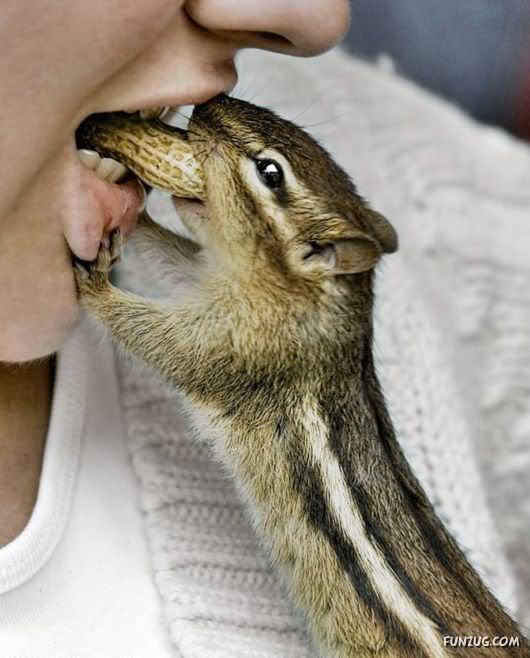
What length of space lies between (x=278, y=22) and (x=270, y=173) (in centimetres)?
17

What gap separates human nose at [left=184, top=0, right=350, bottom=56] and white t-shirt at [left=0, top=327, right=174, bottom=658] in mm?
367

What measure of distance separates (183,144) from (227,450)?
289mm

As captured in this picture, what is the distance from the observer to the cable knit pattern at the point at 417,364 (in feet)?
3.32

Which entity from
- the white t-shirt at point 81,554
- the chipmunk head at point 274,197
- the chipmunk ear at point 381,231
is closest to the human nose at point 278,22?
the chipmunk head at point 274,197

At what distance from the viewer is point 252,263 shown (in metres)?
1.03

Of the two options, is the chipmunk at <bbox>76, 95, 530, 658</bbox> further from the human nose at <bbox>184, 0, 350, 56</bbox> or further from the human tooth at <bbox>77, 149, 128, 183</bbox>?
the human nose at <bbox>184, 0, 350, 56</bbox>

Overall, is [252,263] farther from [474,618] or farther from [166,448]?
[474,618]

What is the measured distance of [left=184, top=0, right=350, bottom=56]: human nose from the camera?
83cm

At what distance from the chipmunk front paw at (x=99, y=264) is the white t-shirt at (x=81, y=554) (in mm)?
105

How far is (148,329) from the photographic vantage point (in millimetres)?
1048

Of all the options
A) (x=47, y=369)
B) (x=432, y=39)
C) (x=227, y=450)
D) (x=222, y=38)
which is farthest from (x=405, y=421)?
(x=432, y=39)

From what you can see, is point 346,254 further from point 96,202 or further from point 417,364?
point 417,364

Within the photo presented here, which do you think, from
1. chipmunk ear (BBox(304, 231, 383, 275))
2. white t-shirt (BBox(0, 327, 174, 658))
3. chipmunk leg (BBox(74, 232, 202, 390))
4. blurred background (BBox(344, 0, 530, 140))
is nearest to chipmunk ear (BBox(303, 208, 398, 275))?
chipmunk ear (BBox(304, 231, 383, 275))

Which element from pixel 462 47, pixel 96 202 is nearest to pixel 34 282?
pixel 96 202
